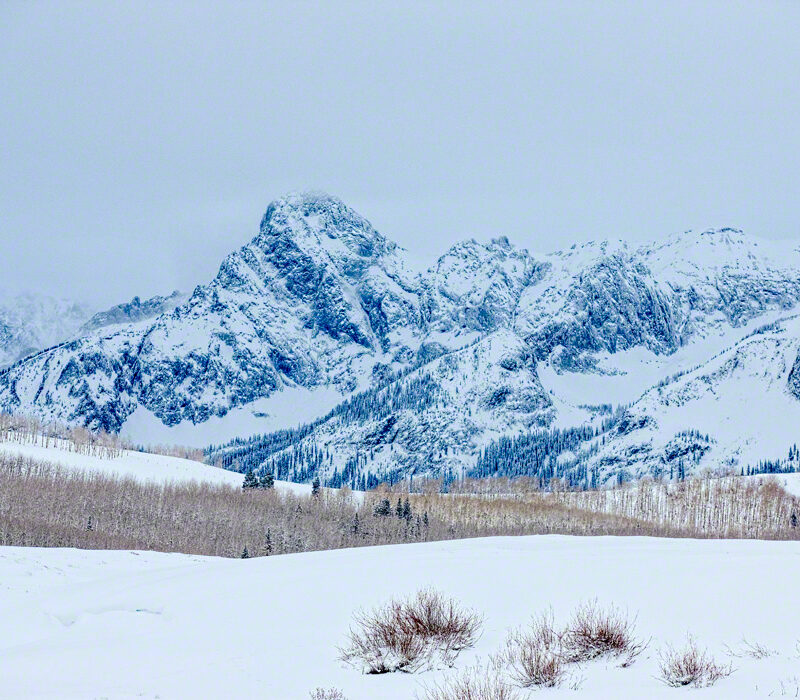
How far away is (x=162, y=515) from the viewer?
13538cm

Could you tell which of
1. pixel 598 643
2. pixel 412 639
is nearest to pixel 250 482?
pixel 412 639

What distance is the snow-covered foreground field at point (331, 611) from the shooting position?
15.8 metres

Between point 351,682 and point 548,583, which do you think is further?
point 548,583

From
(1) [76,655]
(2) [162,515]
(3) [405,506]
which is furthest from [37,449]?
(1) [76,655]

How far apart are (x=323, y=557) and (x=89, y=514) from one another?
4179 inches

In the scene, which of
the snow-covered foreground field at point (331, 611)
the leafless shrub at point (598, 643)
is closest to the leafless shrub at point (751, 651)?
the snow-covered foreground field at point (331, 611)

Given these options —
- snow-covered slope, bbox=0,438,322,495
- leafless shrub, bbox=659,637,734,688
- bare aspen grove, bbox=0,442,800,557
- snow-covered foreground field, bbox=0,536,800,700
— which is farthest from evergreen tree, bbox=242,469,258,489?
leafless shrub, bbox=659,637,734,688

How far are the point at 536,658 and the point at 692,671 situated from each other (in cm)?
289

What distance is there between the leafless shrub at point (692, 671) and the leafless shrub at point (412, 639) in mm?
4750

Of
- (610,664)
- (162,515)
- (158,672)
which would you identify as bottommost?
(162,515)

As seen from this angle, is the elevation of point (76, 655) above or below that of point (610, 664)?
below

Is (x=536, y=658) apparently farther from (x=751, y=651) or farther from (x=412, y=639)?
(x=751, y=651)

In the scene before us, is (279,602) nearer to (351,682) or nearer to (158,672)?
(158,672)

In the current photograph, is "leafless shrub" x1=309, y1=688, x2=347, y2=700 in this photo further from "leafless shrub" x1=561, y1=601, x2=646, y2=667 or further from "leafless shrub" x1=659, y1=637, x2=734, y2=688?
"leafless shrub" x1=659, y1=637, x2=734, y2=688
